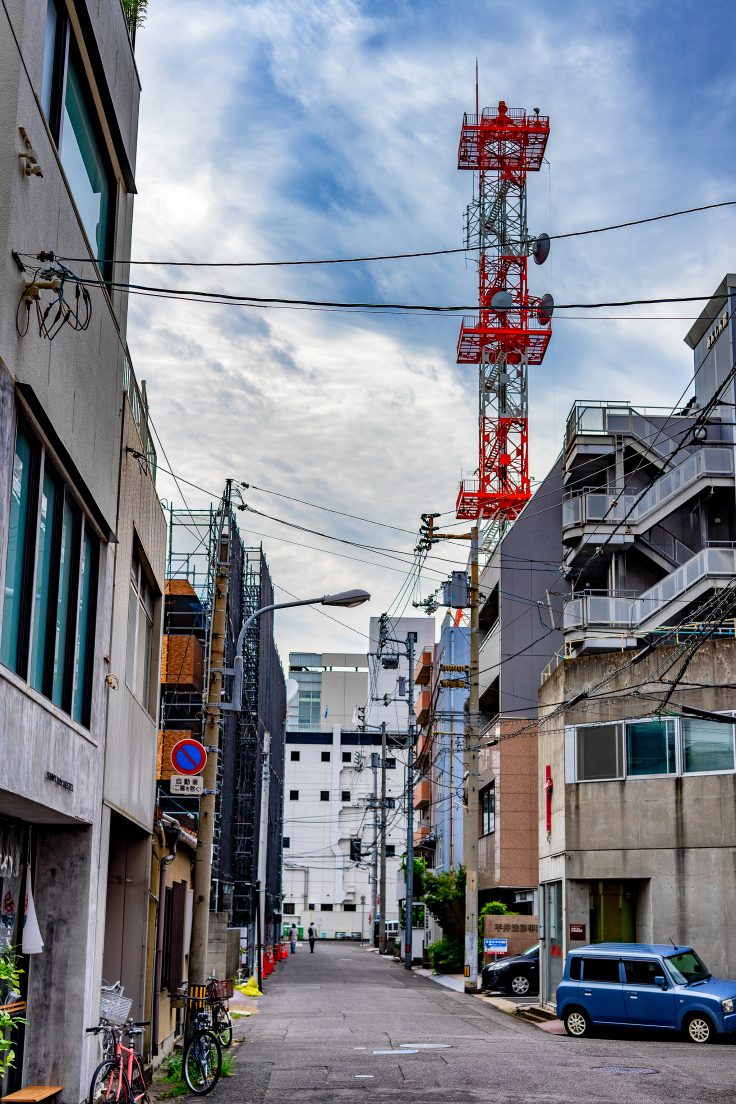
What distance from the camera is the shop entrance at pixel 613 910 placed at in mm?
30359

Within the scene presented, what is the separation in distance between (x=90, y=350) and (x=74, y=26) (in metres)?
3.08

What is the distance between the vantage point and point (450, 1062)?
1934 centimetres

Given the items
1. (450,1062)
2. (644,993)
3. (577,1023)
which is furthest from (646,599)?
(450,1062)

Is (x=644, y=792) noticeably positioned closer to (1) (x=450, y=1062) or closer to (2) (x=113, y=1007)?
(1) (x=450, y=1062)

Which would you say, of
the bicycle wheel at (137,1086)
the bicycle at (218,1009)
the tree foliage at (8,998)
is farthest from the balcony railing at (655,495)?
the tree foliage at (8,998)

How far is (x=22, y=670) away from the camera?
10656 mm

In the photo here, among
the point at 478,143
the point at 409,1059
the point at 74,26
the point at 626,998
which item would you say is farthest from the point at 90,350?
the point at 478,143

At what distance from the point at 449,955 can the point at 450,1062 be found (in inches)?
1317

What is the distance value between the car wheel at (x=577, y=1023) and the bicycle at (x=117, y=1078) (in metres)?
13.3

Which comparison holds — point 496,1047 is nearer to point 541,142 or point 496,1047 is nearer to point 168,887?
point 168,887

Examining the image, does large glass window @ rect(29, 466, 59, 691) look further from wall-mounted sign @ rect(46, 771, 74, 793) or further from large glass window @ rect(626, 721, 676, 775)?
large glass window @ rect(626, 721, 676, 775)

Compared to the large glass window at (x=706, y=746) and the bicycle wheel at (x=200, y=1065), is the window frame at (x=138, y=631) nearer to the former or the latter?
the bicycle wheel at (x=200, y=1065)

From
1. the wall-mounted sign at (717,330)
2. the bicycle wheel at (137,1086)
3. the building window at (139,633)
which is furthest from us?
the wall-mounted sign at (717,330)

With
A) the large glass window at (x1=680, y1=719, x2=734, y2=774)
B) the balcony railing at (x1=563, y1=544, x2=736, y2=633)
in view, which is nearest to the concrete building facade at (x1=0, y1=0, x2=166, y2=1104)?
the large glass window at (x1=680, y1=719, x2=734, y2=774)
